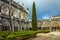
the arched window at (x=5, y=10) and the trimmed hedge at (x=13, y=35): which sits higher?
the arched window at (x=5, y=10)

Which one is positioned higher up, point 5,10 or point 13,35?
point 5,10

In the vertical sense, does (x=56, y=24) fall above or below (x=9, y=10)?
below

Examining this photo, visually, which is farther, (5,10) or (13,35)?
(5,10)

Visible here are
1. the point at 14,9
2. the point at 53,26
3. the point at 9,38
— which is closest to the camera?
the point at 9,38

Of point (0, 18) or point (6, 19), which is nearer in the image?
point (0, 18)

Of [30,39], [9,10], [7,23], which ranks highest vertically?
[9,10]

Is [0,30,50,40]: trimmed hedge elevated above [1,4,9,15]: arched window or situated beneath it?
situated beneath

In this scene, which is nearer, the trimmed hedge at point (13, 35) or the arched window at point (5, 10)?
the trimmed hedge at point (13, 35)

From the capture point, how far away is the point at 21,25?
50625 millimetres

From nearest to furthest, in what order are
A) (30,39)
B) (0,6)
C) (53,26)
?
(30,39), (0,6), (53,26)

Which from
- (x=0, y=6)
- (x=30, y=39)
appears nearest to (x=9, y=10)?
(x=0, y=6)

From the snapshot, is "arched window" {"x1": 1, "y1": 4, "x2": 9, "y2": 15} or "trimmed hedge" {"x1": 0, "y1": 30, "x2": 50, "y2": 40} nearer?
"trimmed hedge" {"x1": 0, "y1": 30, "x2": 50, "y2": 40}

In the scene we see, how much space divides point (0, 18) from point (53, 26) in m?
31.7

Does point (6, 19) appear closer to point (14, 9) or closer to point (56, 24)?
point (14, 9)
